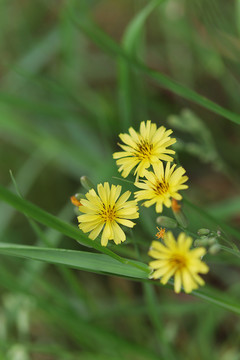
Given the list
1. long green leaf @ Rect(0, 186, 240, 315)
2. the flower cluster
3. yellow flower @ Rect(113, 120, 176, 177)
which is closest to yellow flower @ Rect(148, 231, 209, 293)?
the flower cluster

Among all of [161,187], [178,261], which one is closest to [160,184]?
[161,187]

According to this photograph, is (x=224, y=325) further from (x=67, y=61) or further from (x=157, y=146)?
(x=67, y=61)

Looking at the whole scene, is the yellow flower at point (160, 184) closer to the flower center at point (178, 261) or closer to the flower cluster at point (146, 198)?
the flower cluster at point (146, 198)

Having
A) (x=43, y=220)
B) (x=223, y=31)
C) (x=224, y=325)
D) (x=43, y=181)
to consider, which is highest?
(x=223, y=31)

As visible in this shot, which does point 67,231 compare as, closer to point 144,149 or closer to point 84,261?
point 84,261

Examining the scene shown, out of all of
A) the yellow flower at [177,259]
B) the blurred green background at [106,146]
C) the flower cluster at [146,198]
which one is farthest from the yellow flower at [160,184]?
the blurred green background at [106,146]

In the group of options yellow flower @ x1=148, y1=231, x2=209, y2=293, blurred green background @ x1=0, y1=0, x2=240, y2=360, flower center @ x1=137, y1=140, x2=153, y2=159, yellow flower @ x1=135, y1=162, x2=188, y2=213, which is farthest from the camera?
blurred green background @ x1=0, y1=0, x2=240, y2=360

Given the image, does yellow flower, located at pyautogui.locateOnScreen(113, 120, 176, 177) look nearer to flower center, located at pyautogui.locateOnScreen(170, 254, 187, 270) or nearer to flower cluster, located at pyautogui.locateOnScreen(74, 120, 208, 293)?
flower cluster, located at pyautogui.locateOnScreen(74, 120, 208, 293)

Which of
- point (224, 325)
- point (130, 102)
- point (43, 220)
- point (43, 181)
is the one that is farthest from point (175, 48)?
point (43, 220)
